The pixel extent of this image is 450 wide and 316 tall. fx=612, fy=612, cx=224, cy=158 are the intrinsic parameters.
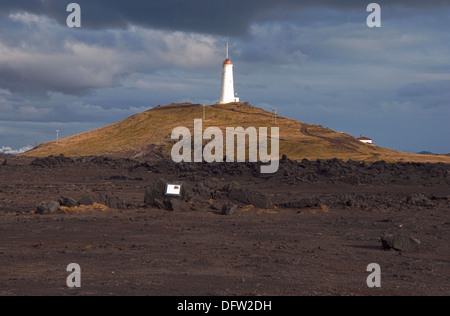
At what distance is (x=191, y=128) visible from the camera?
7638 cm

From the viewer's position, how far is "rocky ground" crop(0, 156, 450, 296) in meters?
10.9

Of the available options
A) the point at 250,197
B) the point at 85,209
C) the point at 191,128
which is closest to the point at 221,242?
the point at 85,209

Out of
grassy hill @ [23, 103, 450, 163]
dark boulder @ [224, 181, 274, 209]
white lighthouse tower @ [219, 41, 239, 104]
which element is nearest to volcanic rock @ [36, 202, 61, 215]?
dark boulder @ [224, 181, 274, 209]

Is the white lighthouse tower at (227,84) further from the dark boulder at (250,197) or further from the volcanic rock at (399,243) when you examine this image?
the volcanic rock at (399,243)

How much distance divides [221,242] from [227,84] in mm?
81289

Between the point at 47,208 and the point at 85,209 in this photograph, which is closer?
the point at 47,208

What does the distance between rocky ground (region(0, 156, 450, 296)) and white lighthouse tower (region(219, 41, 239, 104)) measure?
63223 millimetres

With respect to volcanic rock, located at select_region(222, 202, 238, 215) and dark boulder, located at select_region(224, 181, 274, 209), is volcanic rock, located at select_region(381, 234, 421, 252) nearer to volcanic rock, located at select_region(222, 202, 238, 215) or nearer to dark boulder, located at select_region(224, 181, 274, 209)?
volcanic rock, located at select_region(222, 202, 238, 215)

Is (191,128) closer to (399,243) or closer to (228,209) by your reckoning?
(228,209)

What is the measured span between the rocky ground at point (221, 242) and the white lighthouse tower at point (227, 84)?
63223mm
